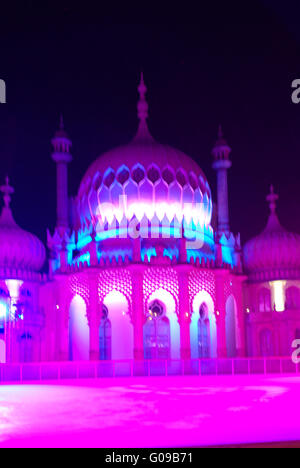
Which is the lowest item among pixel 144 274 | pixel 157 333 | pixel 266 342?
pixel 266 342

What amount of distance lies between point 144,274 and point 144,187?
6206mm

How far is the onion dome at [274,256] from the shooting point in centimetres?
3600

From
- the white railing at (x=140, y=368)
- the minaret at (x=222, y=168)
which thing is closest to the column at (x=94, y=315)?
the white railing at (x=140, y=368)

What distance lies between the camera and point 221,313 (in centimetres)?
3162

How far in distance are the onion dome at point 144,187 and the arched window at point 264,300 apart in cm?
560

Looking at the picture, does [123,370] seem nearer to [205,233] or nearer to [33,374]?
[33,374]

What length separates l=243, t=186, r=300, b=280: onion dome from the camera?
36.0 metres

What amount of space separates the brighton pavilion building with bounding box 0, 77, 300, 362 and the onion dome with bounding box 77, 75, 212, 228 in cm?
7

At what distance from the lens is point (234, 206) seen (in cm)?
4300

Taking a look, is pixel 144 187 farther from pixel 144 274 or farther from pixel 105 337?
pixel 105 337

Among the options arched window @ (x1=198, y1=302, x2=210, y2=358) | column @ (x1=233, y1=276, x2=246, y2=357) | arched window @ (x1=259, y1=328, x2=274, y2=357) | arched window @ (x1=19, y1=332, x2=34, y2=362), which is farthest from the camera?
arched window @ (x1=259, y1=328, x2=274, y2=357)

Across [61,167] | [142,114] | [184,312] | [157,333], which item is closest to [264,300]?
[184,312]

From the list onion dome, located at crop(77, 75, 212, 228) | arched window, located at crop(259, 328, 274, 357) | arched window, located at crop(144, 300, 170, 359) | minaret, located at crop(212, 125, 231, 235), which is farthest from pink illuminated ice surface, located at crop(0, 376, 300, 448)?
minaret, located at crop(212, 125, 231, 235)

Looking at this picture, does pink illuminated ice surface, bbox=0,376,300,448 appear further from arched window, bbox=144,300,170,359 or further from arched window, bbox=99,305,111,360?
arched window, bbox=99,305,111,360
